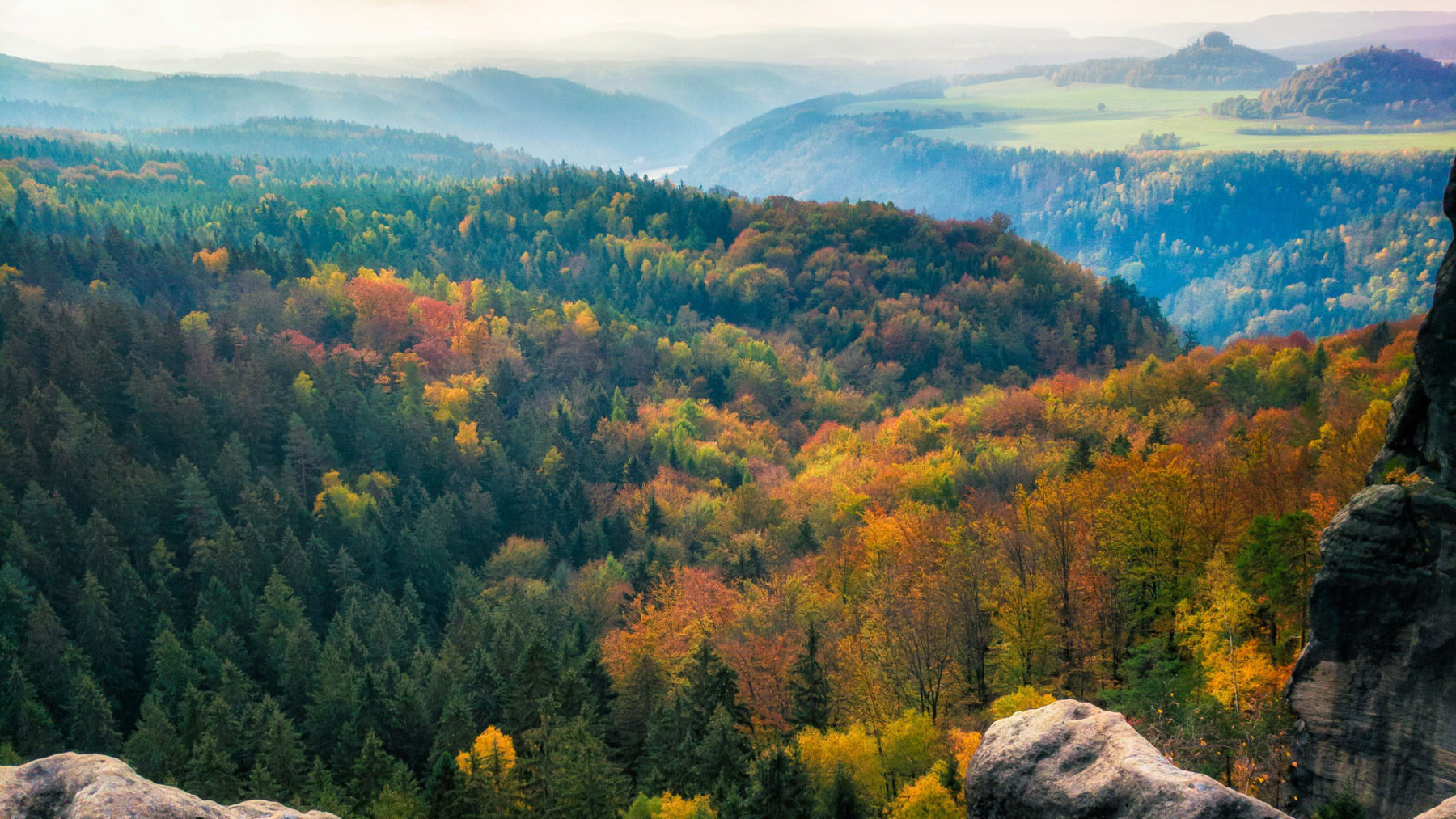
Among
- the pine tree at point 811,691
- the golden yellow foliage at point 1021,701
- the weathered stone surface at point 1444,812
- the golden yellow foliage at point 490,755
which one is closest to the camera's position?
the weathered stone surface at point 1444,812

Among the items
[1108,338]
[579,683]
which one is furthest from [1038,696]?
[1108,338]

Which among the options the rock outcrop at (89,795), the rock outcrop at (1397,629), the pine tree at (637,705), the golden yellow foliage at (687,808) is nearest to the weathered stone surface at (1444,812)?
the rock outcrop at (1397,629)

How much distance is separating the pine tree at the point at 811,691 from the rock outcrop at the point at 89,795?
32.9m

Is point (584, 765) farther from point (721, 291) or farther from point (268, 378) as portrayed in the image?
point (721, 291)

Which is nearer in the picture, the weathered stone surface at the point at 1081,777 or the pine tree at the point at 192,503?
the weathered stone surface at the point at 1081,777

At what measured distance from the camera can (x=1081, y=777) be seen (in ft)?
52.5

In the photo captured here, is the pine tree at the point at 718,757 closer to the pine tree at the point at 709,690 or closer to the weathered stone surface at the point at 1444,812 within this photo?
the pine tree at the point at 709,690

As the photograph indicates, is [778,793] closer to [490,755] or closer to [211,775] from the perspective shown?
→ [490,755]

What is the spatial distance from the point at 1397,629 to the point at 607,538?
269 feet

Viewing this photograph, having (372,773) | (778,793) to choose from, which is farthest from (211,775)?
(778,793)

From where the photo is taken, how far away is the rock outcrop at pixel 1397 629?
2302cm

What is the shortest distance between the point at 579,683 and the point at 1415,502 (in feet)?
145

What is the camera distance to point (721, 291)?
196 meters

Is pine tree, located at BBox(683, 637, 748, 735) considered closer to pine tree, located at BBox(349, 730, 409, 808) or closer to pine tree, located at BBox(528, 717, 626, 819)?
pine tree, located at BBox(528, 717, 626, 819)
